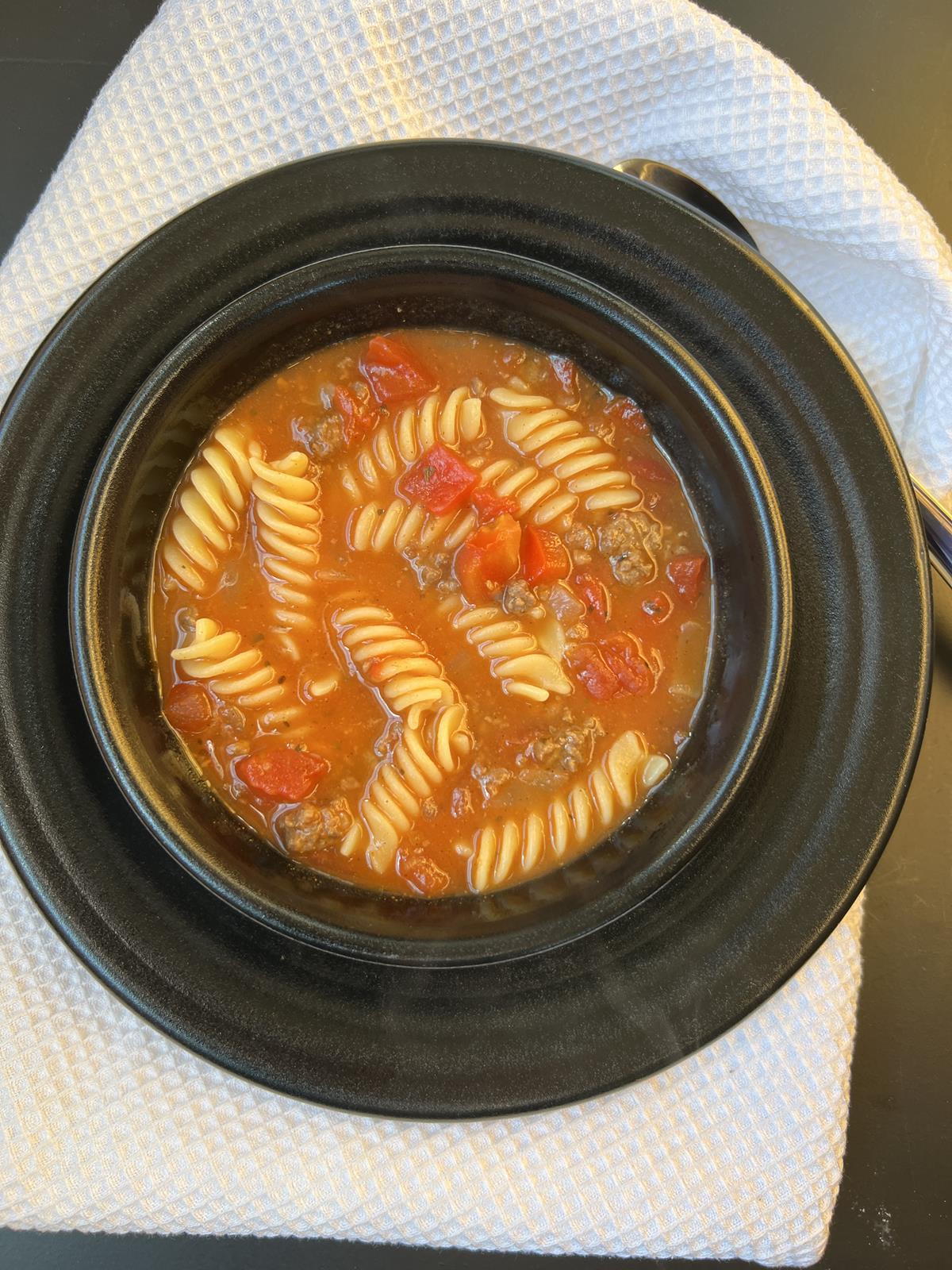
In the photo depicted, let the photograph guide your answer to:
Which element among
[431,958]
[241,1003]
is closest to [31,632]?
[241,1003]

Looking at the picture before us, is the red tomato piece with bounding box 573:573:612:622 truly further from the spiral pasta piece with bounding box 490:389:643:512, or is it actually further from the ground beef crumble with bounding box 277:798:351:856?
the ground beef crumble with bounding box 277:798:351:856

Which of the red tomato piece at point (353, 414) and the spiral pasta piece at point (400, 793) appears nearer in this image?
the spiral pasta piece at point (400, 793)

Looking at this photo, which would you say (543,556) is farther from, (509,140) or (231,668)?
(509,140)

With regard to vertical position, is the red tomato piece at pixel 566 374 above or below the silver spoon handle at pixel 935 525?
below

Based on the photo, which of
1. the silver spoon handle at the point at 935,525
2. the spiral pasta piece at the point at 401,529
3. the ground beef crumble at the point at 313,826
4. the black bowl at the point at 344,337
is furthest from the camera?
the silver spoon handle at the point at 935,525

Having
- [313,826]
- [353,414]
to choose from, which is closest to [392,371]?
[353,414]

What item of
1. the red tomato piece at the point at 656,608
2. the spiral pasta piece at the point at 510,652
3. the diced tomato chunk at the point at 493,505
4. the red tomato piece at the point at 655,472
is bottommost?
the spiral pasta piece at the point at 510,652

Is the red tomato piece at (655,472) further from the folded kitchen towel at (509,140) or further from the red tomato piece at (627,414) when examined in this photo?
the folded kitchen towel at (509,140)

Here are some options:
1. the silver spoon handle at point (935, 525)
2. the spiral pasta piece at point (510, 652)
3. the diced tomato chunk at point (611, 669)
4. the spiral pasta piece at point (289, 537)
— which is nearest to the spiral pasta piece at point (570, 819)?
the diced tomato chunk at point (611, 669)
